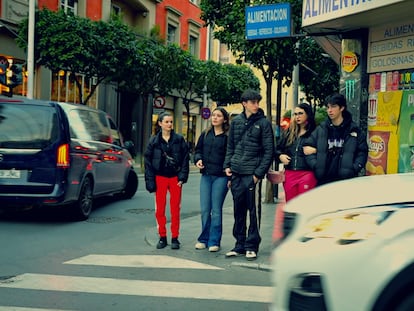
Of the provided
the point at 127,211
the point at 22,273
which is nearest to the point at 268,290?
the point at 22,273

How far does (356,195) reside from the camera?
3.40 metres

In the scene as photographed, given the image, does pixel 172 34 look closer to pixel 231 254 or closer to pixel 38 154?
pixel 38 154

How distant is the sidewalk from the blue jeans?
24cm

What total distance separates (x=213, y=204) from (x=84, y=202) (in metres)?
3.59

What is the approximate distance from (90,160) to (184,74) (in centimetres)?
1685

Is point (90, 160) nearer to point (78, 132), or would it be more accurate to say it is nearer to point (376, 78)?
→ point (78, 132)

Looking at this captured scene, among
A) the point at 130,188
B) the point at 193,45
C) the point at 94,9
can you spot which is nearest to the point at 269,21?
the point at 130,188

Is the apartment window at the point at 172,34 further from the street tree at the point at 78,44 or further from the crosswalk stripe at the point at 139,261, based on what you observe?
the crosswalk stripe at the point at 139,261

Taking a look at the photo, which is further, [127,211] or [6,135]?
[127,211]

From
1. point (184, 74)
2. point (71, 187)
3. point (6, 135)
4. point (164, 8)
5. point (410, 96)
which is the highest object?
point (164, 8)

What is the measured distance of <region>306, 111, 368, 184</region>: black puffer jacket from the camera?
6.46m

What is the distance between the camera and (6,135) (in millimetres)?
9484

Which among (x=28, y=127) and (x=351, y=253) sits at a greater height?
(x=28, y=127)

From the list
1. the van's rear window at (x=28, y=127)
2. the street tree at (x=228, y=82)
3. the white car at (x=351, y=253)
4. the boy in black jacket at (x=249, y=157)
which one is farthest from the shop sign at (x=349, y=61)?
the street tree at (x=228, y=82)
